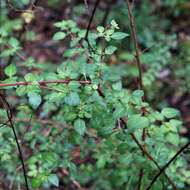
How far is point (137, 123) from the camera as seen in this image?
167 cm

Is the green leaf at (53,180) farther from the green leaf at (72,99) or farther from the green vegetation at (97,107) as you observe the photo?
the green leaf at (72,99)

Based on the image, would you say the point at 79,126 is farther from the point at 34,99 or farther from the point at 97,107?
the point at 34,99

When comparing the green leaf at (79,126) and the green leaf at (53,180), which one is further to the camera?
the green leaf at (53,180)

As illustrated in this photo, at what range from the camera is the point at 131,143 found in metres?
2.07

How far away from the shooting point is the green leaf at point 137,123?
166 centimetres

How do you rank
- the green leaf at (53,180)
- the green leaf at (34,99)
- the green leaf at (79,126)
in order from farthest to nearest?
the green leaf at (53,180) → the green leaf at (79,126) → the green leaf at (34,99)

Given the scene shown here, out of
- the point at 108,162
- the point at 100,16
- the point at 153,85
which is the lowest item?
the point at 108,162

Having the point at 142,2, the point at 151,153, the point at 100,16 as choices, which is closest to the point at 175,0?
the point at 142,2

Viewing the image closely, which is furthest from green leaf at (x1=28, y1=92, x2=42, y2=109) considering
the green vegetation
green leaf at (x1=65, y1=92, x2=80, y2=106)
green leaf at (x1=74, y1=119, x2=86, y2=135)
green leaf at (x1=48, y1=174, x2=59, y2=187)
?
green leaf at (x1=48, y1=174, x2=59, y2=187)

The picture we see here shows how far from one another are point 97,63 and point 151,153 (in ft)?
1.92

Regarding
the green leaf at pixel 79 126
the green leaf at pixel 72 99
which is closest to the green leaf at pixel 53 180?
the green leaf at pixel 79 126

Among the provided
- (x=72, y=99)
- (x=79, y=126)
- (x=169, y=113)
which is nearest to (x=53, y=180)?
(x=79, y=126)

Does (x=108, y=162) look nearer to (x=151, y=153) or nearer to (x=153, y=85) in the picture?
(x=151, y=153)

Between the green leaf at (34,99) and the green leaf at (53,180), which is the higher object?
the green leaf at (34,99)
